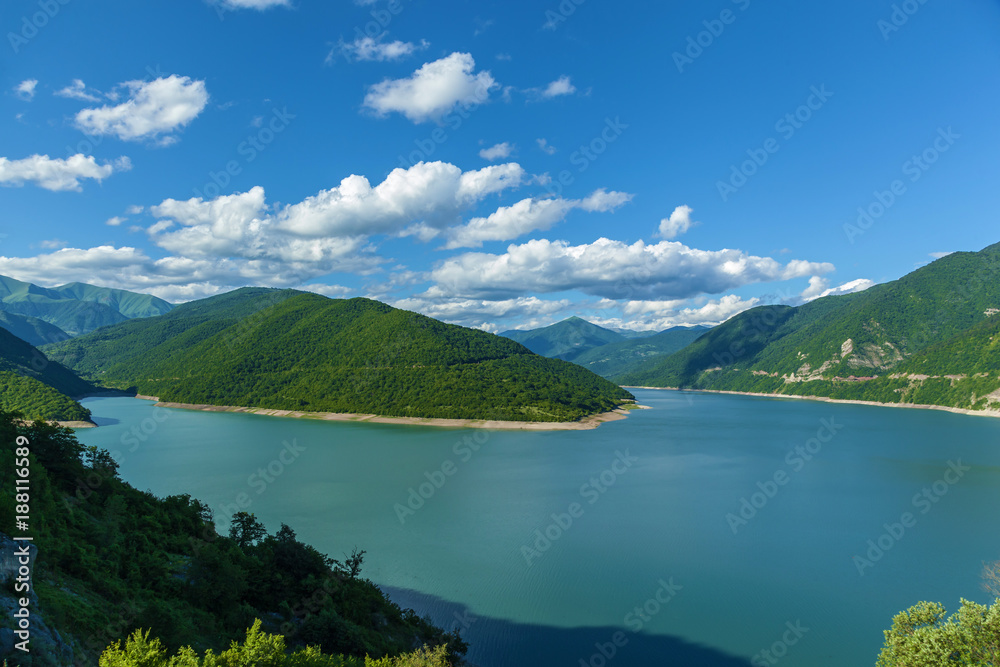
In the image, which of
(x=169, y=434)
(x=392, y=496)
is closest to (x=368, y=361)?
(x=169, y=434)

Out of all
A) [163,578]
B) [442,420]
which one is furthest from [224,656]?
[442,420]

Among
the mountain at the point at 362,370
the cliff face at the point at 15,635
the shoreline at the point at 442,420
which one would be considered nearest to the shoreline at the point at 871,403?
the mountain at the point at 362,370

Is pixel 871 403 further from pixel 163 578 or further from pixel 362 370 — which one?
pixel 163 578

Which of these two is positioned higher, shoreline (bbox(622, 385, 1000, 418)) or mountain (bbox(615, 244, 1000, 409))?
mountain (bbox(615, 244, 1000, 409))

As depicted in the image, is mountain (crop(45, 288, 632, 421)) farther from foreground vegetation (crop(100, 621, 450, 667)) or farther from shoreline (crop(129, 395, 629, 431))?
foreground vegetation (crop(100, 621, 450, 667))

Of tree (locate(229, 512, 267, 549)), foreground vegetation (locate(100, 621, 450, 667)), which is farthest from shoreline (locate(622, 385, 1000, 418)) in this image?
foreground vegetation (locate(100, 621, 450, 667))

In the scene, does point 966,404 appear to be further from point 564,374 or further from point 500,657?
point 500,657
